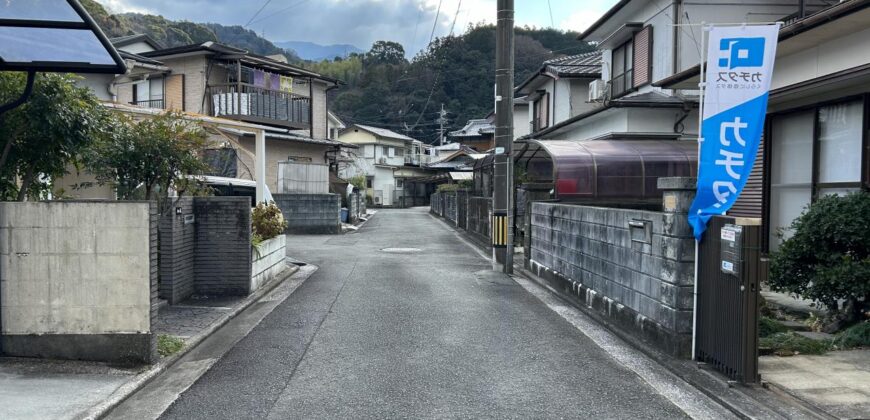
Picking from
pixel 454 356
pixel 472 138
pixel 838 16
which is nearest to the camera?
pixel 454 356

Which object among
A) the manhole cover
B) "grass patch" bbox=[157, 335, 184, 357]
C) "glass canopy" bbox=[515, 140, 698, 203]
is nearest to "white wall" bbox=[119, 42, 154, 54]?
the manhole cover

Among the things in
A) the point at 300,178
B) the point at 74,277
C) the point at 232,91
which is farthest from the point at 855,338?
the point at 232,91

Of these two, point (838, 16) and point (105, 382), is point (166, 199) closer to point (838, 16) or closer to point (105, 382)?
point (105, 382)

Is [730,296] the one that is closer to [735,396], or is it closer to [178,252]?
[735,396]

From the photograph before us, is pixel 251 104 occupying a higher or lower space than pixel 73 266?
higher

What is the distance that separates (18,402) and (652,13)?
17810 millimetres

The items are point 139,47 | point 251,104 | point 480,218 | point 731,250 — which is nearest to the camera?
point 731,250

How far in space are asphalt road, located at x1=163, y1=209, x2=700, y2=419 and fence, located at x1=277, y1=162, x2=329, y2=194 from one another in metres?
13.9

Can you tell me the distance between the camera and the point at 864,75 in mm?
7688

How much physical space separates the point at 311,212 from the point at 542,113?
12.3 m

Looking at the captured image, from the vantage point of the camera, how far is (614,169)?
48.2 feet

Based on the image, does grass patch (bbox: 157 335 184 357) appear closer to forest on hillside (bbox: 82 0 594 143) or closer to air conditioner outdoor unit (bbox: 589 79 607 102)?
air conditioner outdoor unit (bbox: 589 79 607 102)

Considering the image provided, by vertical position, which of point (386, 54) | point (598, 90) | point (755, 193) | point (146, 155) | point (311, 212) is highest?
point (386, 54)

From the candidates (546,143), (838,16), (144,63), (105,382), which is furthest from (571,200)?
(144,63)
